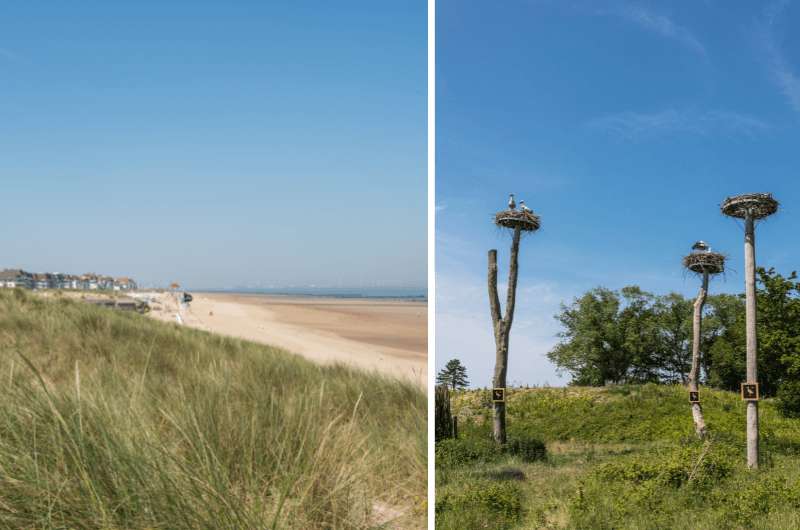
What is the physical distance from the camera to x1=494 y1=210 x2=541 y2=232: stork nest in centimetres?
274

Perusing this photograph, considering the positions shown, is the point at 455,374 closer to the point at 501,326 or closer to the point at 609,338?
the point at 501,326

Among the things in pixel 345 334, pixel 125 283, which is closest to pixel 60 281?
pixel 125 283

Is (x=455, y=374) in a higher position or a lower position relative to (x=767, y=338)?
lower

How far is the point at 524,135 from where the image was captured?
293 centimetres

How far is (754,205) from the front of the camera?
245 centimetres

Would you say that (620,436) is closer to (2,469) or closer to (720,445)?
(720,445)

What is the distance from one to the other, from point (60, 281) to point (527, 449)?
55.7 m

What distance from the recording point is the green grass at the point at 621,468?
2.23 meters

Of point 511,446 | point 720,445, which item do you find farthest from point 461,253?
point 720,445

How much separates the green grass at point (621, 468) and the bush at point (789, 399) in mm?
33

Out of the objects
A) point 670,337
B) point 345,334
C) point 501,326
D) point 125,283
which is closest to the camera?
point 670,337

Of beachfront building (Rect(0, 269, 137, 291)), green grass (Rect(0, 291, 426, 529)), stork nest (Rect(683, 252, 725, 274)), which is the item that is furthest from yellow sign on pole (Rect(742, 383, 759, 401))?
beachfront building (Rect(0, 269, 137, 291))

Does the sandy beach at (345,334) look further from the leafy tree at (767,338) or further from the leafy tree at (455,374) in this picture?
the leafy tree at (767,338)

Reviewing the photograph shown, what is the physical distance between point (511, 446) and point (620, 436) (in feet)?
1.63
